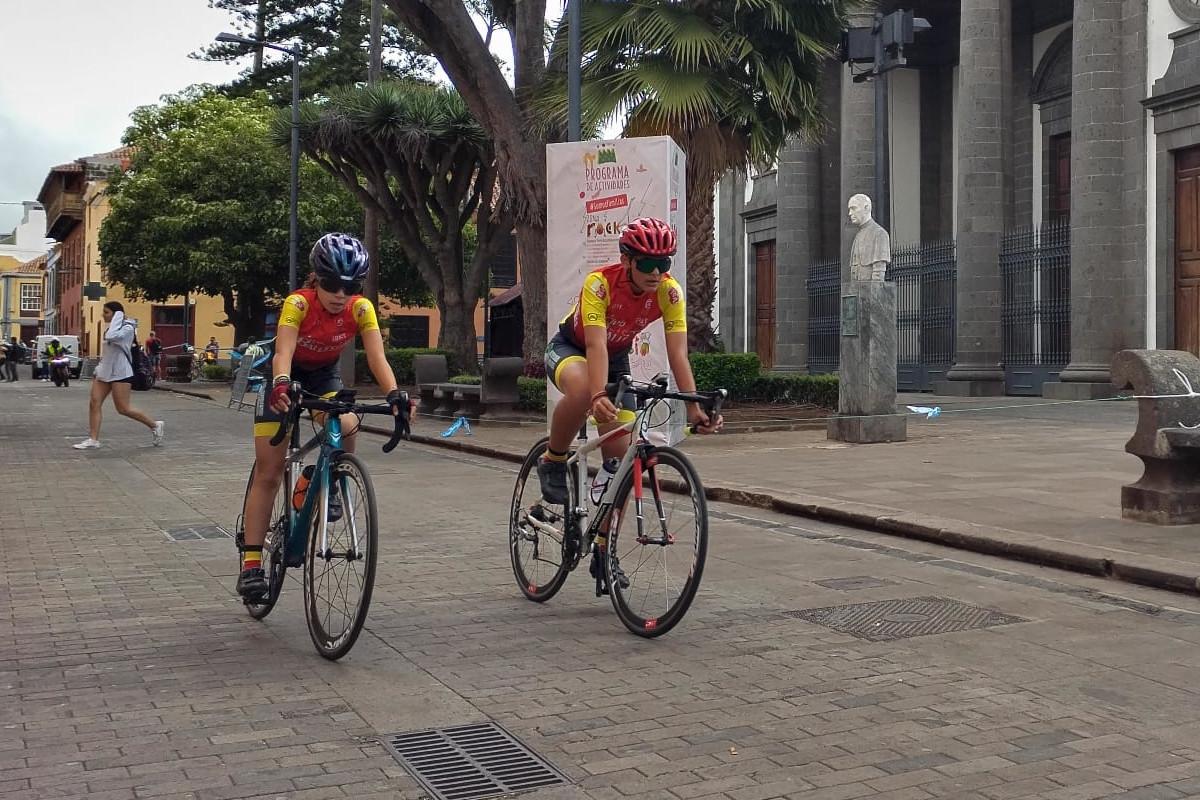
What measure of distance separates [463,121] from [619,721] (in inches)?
1015

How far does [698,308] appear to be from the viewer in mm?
20297

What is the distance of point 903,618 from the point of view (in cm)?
626

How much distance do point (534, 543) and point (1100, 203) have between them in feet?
60.5

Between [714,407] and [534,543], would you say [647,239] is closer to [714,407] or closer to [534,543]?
[714,407]

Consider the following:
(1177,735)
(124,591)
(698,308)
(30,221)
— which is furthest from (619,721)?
(30,221)

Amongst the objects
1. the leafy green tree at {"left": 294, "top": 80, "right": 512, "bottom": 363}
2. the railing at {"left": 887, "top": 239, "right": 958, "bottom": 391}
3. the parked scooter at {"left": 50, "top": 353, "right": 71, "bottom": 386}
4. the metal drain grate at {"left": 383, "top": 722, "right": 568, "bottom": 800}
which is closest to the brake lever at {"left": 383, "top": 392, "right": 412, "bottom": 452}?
the metal drain grate at {"left": 383, "top": 722, "right": 568, "bottom": 800}

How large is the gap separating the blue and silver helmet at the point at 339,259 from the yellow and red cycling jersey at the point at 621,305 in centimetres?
100

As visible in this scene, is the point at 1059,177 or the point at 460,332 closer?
the point at 1059,177

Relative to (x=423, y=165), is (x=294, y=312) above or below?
below

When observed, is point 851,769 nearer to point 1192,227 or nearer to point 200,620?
point 200,620

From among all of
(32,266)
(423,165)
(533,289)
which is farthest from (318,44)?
(32,266)

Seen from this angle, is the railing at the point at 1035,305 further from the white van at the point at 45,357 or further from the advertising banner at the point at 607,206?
the white van at the point at 45,357

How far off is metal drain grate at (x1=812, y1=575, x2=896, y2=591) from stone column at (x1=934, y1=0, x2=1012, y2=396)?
63.2 ft

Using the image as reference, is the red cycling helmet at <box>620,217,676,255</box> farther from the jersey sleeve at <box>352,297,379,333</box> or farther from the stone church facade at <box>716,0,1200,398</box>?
the stone church facade at <box>716,0,1200,398</box>
